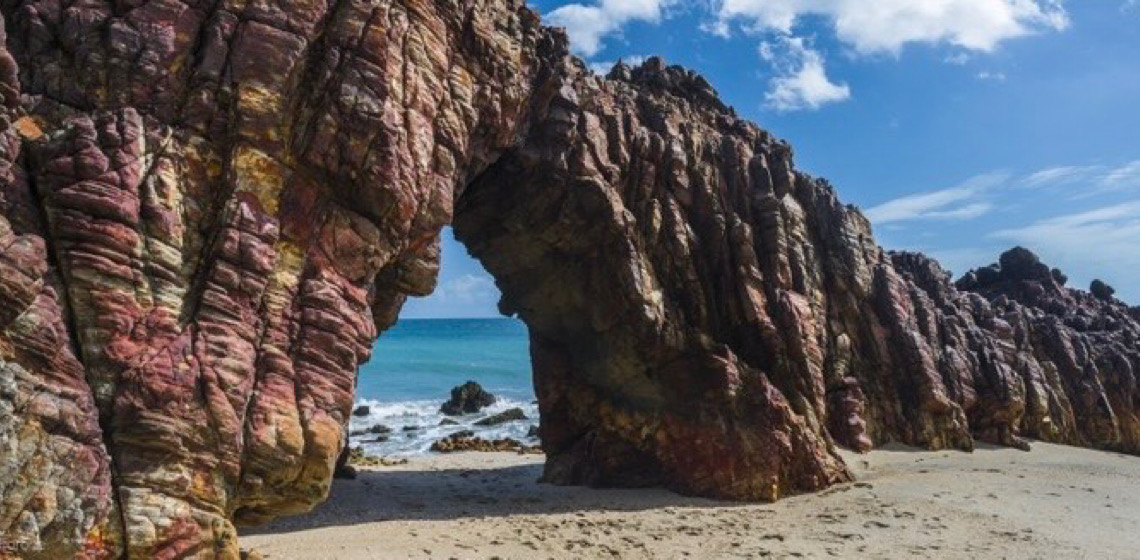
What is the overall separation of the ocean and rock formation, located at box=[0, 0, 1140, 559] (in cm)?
2245

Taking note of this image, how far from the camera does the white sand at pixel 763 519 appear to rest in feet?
61.6

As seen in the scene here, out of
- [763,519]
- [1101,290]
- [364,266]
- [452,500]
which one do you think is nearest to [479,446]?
[452,500]

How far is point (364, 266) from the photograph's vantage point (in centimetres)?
1602

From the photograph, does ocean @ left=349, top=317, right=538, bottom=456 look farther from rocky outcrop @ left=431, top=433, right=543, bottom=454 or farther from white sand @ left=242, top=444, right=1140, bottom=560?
white sand @ left=242, top=444, right=1140, bottom=560

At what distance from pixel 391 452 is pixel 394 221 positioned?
31179mm

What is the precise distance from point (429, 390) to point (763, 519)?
227 ft

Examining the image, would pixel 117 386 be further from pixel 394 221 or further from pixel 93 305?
pixel 394 221

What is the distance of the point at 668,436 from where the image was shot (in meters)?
25.9

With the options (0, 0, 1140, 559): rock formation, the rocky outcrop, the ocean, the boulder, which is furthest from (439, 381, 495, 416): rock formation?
the boulder

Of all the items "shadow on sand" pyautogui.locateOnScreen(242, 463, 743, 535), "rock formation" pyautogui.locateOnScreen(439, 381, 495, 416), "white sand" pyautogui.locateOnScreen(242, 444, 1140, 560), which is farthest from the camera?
"rock formation" pyautogui.locateOnScreen(439, 381, 495, 416)

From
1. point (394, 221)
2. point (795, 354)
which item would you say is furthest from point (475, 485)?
point (394, 221)

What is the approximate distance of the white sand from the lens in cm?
1877

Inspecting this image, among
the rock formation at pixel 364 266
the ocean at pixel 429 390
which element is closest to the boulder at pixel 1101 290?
the rock formation at pixel 364 266

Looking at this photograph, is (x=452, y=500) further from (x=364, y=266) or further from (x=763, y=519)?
(x=364, y=266)
